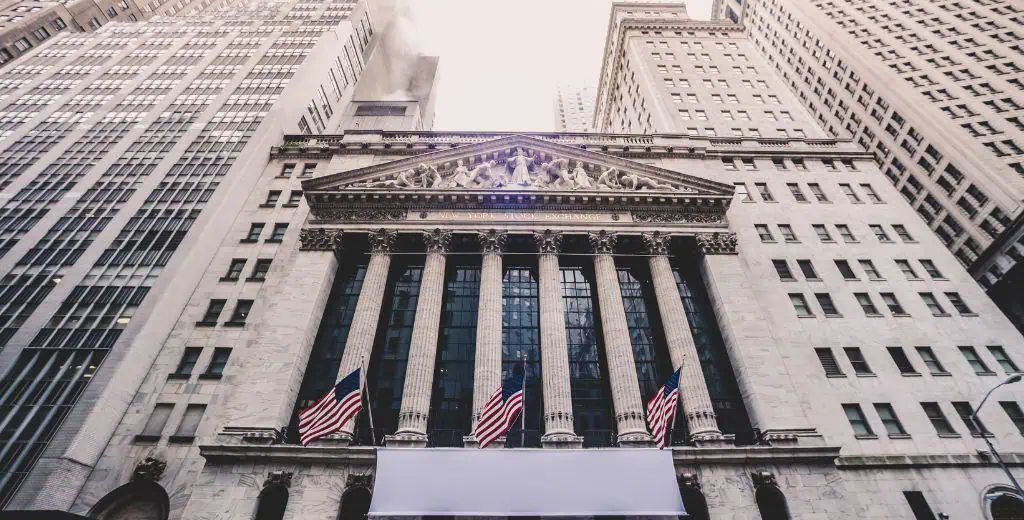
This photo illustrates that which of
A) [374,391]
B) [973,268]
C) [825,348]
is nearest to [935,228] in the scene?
[973,268]

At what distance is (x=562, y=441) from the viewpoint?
24.3 metres

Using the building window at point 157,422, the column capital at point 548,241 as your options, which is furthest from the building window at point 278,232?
the column capital at point 548,241

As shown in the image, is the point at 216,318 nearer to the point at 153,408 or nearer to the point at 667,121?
the point at 153,408

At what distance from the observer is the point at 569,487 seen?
21.8 metres

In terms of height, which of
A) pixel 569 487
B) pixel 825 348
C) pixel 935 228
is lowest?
pixel 569 487

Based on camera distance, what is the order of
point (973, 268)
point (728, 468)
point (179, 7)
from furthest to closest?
1. point (179, 7)
2. point (973, 268)
3. point (728, 468)

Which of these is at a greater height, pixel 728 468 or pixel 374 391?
pixel 374 391

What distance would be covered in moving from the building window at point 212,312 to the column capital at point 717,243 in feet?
108

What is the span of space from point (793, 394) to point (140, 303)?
39.5 meters

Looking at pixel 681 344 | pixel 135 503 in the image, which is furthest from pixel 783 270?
pixel 135 503

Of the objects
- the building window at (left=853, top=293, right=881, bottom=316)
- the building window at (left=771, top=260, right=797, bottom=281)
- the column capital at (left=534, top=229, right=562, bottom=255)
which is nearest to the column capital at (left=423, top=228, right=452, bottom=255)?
the column capital at (left=534, top=229, right=562, bottom=255)

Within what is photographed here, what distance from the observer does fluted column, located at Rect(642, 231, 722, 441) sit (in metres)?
25.7

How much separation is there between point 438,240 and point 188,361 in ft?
56.1

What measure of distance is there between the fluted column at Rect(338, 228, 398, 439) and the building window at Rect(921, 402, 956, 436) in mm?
32257
